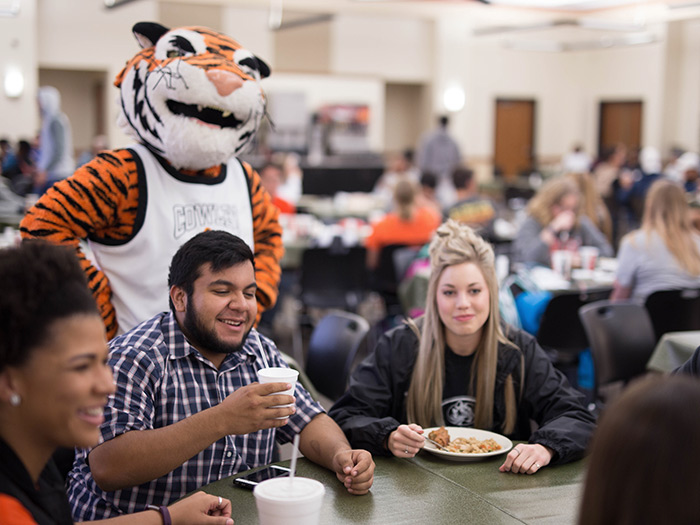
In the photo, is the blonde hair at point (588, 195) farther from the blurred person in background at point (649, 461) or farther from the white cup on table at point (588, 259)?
the blurred person in background at point (649, 461)

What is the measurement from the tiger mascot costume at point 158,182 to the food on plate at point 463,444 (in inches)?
33.2

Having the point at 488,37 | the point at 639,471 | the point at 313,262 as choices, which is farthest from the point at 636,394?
the point at 488,37

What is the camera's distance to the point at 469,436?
2.16m

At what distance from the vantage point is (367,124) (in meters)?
16.1

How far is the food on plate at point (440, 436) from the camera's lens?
2049 mm

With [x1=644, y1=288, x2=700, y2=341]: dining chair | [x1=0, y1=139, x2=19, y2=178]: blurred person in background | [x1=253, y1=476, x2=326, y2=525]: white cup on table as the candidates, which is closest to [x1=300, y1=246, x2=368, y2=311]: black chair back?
[x1=644, y1=288, x2=700, y2=341]: dining chair

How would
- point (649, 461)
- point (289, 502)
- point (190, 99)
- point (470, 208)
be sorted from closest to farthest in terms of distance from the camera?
point (649, 461), point (289, 502), point (190, 99), point (470, 208)

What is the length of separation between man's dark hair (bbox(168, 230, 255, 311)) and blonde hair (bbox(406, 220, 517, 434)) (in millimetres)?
712

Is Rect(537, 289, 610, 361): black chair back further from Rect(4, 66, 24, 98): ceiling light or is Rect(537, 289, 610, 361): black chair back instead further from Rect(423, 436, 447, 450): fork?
Rect(4, 66, 24, 98): ceiling light

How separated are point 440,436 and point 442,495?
0.94 feet

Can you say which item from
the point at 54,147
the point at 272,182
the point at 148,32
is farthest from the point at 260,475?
the point at 54,147

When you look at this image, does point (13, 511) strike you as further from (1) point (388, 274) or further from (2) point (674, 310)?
(1) point (388, 274)

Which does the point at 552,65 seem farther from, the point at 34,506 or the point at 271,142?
the point at 34,506

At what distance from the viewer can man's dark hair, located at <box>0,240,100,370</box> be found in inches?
47.3
